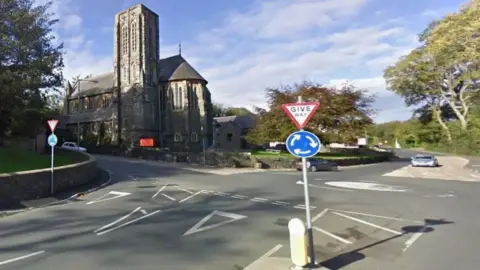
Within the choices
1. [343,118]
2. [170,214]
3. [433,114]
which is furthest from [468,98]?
[170,214]

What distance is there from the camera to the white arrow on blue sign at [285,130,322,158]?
6332 millimetres

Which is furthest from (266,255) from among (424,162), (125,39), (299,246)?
(125,39)

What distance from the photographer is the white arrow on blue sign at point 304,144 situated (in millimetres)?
6332

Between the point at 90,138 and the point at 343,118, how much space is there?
4130cm

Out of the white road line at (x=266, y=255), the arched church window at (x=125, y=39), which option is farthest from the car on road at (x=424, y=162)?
the arched church window at (x=125, y=39)

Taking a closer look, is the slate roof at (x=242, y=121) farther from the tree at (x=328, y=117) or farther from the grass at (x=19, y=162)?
the grass at (x=19, y=162)

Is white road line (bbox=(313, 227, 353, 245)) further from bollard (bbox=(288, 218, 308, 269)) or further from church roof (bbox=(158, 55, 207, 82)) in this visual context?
church roof (bbox=(158, 55, 207, 82))

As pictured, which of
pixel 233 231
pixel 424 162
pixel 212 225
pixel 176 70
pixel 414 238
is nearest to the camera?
pixel 414 238

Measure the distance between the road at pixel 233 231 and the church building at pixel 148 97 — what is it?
4290 centimetres

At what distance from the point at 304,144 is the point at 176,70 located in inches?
2176

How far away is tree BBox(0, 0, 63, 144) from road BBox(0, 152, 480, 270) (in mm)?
12110

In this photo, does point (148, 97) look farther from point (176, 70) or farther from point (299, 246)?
point (299, 246)

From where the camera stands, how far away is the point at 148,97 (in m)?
57.4

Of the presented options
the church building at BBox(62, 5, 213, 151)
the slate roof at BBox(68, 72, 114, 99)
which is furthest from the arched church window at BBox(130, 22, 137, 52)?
the slate roof at BBox(68, 72, 114, 99)
